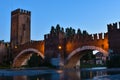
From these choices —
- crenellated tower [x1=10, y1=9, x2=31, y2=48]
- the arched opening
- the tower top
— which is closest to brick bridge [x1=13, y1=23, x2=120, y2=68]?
the arched opening

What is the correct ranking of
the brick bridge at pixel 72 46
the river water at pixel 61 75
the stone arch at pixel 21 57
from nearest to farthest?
the river water at pixel 61 75
the brick bridge at pixel 72 46
the stone arch at pixel 21 57

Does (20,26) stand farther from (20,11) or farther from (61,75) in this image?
(61,75)

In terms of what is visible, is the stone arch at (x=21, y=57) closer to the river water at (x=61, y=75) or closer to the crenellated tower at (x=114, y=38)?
the crenellated tower at (x=114, y=38)

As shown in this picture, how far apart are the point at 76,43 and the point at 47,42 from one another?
16.4 feet

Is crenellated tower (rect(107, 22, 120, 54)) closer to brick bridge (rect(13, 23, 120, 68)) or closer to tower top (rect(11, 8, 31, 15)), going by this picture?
brick bridge (rect(13, 23, 120, 68))

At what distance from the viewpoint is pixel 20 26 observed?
5169cm

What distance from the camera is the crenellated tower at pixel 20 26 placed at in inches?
2016

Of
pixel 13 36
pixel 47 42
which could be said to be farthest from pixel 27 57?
pixel 47 42

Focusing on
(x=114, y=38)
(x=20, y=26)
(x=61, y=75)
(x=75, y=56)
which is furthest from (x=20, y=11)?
(x=61, y=75)

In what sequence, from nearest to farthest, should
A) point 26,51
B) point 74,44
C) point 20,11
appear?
point 74,44 → point 26,51 → point 20,11

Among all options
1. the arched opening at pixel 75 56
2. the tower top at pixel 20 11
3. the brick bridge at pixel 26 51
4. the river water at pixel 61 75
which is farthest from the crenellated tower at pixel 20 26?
the river water at pixel 61 75

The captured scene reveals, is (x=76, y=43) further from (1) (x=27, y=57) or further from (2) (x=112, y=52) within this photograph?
(1) (x=27, y=57)

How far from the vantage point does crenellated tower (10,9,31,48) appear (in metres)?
51.2

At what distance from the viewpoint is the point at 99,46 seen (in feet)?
102
